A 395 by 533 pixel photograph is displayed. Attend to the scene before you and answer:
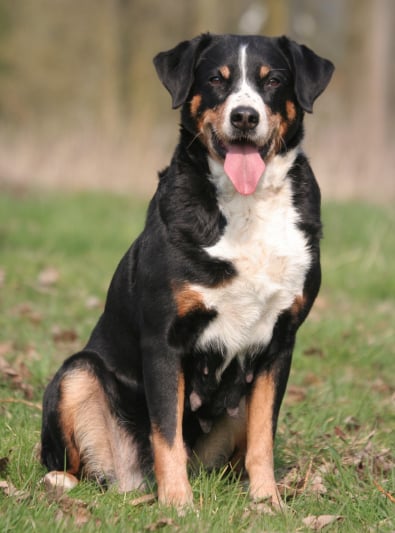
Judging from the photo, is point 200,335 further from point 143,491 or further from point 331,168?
point 331,168

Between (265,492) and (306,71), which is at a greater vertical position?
(306,71)

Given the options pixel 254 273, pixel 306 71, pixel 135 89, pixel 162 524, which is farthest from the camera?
pixel 135 89

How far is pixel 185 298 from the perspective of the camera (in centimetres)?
331

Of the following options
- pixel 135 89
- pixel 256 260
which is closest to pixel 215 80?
pixel 256 260

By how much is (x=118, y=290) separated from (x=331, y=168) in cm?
999

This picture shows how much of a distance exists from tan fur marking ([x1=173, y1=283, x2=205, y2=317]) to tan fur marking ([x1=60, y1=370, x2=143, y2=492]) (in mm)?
682

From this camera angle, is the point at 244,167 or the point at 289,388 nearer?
the point at 244,167

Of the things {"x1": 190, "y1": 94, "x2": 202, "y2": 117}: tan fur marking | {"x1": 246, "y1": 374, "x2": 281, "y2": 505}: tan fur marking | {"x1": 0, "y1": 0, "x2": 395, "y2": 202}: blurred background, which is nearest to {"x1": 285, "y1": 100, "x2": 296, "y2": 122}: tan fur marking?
{"x1": 190, "y1": 94, "x2": 202, "y2": 117}: tan fur marking

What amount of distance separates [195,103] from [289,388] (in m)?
2.15

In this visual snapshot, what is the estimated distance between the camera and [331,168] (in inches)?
525

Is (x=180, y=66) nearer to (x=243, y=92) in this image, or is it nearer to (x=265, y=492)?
(x=243, y=92)

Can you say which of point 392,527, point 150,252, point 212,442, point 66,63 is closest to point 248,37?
point 150,252

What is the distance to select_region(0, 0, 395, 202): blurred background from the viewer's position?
13.9 m

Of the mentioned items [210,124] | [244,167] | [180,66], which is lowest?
[244,167]
